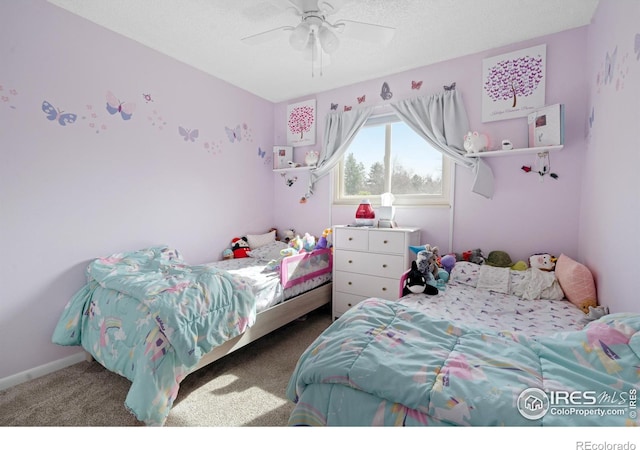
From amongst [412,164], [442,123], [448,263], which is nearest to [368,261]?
[448,263]

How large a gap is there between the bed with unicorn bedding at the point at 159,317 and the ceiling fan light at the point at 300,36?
174cm

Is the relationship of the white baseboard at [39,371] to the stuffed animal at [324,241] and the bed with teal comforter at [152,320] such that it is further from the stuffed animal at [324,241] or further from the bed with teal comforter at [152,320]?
the stuffed animal at [324,241]

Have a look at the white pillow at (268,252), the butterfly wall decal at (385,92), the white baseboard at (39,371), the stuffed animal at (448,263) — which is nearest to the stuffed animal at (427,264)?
the stuffed animal at (448,263)

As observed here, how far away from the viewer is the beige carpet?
1676mm

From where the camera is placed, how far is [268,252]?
337 cm

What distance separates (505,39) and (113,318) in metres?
3.72

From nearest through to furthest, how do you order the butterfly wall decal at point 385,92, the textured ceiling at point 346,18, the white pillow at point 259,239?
the textured ceiling at point 346,18, the butterfly wall decal at point 385,92, the white pillow at point 259,239

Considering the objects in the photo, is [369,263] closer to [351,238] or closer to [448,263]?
[351,238]

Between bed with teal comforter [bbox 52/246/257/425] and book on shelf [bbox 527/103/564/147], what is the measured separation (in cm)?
261

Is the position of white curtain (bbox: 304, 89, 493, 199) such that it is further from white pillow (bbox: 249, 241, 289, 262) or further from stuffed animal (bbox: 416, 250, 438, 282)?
white pillow (bbox: 249, 241, 289, 262)

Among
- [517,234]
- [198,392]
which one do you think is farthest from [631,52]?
[198,392]

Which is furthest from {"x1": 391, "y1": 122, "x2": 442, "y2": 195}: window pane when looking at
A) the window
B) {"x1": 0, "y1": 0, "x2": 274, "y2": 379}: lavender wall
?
{"x1": 0, "y1": 0, "x2": 274, "y2": 379}: lavender wall

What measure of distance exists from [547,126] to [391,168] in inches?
55.7

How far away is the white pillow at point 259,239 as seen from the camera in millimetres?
A: 3637
